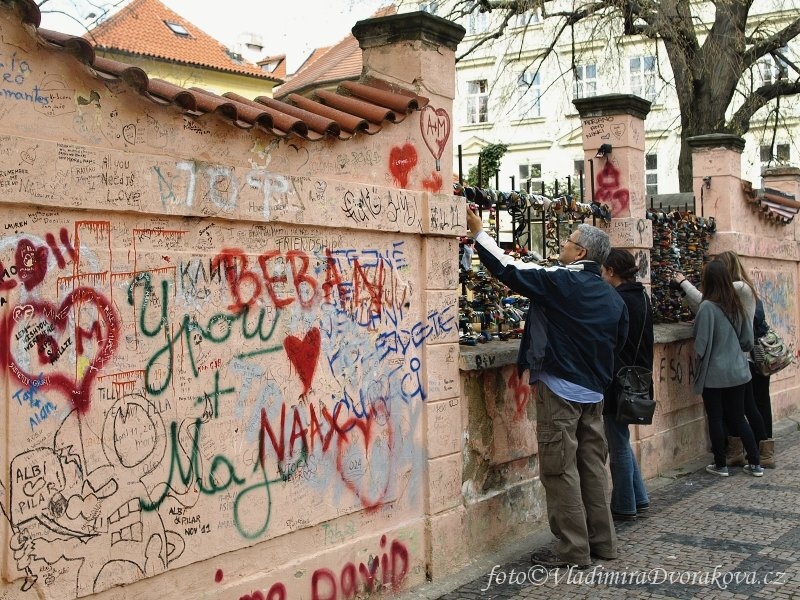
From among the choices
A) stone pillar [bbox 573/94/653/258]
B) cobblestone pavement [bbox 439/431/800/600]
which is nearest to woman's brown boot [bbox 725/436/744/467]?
cobblestone pavement [bbox 439/431/800/600]

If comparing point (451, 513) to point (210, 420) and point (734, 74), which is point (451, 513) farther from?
point (734, 74)

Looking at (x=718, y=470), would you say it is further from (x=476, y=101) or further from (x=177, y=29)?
(x=177, y=29)

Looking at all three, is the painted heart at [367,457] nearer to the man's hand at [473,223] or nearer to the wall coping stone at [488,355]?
the wall coping stone at [488,355]

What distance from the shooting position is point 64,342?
11.2 feet

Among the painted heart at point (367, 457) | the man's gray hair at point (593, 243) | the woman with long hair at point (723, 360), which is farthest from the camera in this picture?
the woman with long hair at point (723, 360)

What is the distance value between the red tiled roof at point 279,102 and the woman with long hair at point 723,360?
3.95 meters

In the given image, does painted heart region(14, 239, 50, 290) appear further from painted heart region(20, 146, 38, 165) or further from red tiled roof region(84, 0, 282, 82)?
red tiled roof region(84, 0, 282, 82)

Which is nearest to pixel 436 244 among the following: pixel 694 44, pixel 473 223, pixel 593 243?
pixel 473 223

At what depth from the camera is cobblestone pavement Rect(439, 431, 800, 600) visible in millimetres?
4992

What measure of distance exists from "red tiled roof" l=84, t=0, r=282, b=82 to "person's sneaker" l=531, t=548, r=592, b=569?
25.7 meters

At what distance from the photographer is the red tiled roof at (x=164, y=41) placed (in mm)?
29547

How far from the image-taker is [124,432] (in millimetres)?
3615

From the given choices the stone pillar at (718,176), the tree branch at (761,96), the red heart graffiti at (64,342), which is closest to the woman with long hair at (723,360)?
the stone pillar at (718,176)

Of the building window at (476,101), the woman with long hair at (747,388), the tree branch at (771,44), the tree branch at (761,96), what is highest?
the building window at (476,101)
